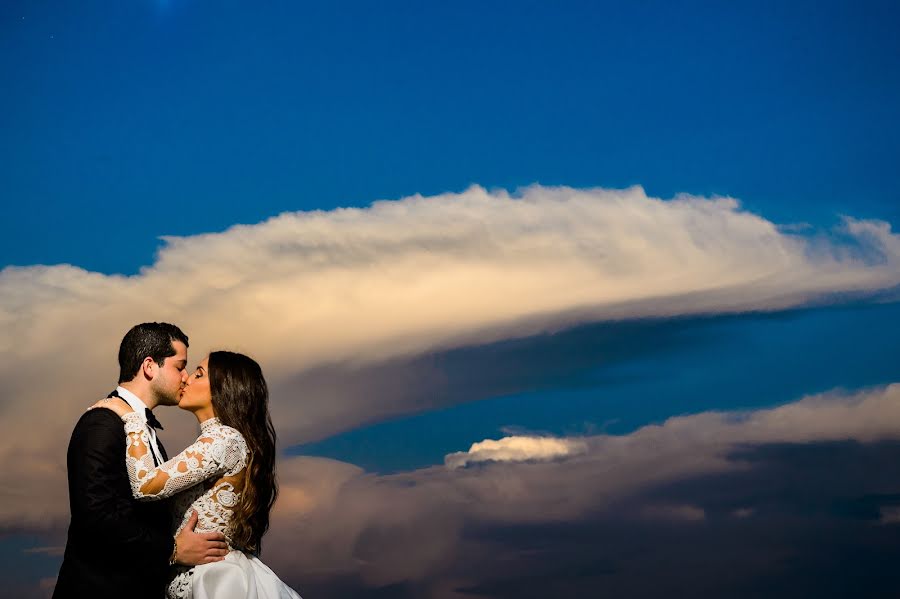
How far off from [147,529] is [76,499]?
0.50m

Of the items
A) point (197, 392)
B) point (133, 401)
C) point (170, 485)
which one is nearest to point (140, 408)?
point (133, 401)

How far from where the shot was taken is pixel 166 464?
6.71m

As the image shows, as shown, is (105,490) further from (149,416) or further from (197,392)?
(197,392)

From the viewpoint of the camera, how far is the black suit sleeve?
6633mm

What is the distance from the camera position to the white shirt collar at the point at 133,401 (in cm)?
706

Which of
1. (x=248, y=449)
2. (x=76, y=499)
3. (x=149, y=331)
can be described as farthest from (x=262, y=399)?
(x=76, y=499)

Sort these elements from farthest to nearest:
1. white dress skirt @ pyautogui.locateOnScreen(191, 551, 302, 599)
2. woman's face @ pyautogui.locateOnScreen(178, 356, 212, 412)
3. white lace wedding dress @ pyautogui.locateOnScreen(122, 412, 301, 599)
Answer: woman's face @ pyautogui.locateOnScreen(178, 356, 212, 412) < white dress skirt @ pyautogui.locateOnScreen(191, 551, 302, 599) < white lace wedding dress @ pyautogui.locateOnScreen(122, 412, 301, 599)

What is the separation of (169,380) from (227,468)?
2.58 ft

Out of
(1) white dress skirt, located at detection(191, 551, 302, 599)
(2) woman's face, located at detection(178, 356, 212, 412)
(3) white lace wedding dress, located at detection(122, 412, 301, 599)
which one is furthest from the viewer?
(2) woman's face, located at detection(178, 356, 212, 412)

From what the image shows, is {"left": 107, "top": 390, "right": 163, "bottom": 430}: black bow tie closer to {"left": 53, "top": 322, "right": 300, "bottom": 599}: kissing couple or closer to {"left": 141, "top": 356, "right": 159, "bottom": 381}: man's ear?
{"left": 53, "top": 322, "right": 300, "bottom": 599}: kissing couple

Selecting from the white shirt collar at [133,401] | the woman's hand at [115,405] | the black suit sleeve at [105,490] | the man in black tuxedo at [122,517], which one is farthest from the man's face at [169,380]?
the black suit sleeve at [105,490]

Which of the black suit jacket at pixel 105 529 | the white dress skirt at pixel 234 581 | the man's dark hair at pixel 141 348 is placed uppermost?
the man's dark hair at pixel 141 348

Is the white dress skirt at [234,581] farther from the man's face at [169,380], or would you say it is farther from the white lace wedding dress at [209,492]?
the man's face at [169,380]

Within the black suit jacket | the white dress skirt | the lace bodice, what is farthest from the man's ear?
the white dress skirt
